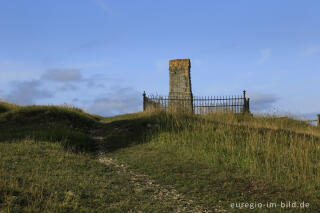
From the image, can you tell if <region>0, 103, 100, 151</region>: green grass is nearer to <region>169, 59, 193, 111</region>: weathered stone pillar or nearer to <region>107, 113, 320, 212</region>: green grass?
<region>107, 113, 320, 212</region>: green grass

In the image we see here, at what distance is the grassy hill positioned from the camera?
5.96m

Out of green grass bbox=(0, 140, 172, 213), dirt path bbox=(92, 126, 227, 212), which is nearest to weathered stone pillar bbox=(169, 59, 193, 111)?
dirt path bbox=(92, 126, 227, 212)

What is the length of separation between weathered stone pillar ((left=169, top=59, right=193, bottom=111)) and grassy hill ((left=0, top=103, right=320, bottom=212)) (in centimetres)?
852

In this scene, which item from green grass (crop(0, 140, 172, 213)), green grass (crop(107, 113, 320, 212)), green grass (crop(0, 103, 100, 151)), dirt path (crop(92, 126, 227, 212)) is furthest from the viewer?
green grass (crop(0, 103, 100, 151))

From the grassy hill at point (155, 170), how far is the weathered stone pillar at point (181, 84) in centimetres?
852

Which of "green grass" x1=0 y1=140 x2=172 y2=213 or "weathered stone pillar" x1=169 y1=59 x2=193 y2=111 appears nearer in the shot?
"green grass" x1=0 y1=140 x2=172 y2=213

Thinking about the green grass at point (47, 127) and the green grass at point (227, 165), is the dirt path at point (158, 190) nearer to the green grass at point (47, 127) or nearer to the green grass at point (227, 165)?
the green grass at point (227, 165)

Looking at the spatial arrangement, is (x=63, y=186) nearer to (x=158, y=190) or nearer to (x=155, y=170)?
(x=158, y=190)

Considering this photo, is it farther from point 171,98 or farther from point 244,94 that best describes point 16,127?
point 244,94

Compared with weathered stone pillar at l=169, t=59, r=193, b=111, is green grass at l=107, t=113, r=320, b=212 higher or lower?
lower

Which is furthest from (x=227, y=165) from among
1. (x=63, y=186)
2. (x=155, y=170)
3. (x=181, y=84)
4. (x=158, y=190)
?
(x=181, y=84)

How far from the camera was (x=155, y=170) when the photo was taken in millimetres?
8492

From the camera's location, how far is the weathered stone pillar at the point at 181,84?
22.2 m

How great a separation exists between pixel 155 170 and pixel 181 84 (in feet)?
47.8
